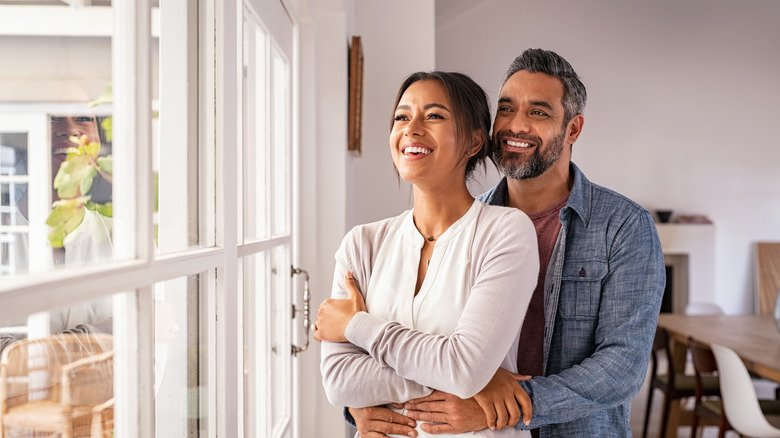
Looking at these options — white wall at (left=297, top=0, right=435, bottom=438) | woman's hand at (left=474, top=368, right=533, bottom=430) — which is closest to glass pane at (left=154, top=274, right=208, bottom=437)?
woman's hand at (left=474, top=368, right=533, bottom=430)

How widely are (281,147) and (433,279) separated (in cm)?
88

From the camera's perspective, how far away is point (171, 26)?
84cm

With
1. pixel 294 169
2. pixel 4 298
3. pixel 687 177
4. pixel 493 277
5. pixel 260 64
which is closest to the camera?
pixel 4 298

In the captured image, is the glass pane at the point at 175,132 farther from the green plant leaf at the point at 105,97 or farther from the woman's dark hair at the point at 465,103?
the woman's dark hair at the point at 465,103

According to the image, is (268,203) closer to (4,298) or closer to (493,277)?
(493,277)

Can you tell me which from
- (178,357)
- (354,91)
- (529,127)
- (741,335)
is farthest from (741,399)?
(178,357)

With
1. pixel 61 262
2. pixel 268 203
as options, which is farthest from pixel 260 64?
pixel 61 262

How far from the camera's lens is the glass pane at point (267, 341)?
140 cm

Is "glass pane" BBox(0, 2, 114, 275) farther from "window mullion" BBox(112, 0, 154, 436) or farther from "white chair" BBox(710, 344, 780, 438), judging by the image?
"white chair" BBox(710, 344, 780, 438)

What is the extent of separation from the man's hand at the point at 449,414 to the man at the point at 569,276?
22 millimetres

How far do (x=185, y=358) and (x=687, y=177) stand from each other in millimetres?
7423

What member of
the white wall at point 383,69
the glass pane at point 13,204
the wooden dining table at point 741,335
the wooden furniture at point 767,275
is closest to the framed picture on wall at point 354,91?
the white wall at point 383,69

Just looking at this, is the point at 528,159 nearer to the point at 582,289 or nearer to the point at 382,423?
the point at 582,289

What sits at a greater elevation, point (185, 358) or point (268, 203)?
point (268, 203)
